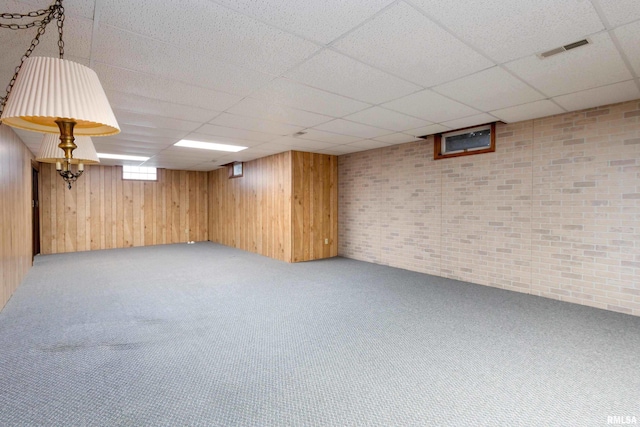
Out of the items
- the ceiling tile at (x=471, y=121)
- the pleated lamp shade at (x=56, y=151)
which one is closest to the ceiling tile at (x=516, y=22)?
the ceiling tile at (x=471, y=121)

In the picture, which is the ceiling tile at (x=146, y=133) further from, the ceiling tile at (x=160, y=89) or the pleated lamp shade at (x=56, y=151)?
the pleated lamp shade at (x=56, y=151)

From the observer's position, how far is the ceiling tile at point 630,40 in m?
2.15

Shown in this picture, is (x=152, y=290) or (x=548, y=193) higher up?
(x=548, y=193)

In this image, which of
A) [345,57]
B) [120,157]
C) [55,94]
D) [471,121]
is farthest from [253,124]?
[120,157]

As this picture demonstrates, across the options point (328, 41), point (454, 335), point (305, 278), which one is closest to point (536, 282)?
point (454, 335)

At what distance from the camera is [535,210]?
441cm

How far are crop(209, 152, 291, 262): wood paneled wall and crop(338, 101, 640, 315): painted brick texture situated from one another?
2.32 metres

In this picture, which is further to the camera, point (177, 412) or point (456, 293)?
point (456, 293)

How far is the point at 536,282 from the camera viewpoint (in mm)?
4414

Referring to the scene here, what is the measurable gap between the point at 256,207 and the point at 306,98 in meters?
5.20

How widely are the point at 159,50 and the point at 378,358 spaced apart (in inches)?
119

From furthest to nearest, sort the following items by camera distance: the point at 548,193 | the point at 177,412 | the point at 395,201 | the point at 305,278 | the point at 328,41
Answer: the point at 395,201 → the point at 305,278 → the point at 548,193 → the point at 328,41 → the point at 177,412

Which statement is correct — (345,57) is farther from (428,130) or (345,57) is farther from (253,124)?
(428,130)

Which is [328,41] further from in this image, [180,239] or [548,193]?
[180,239]
